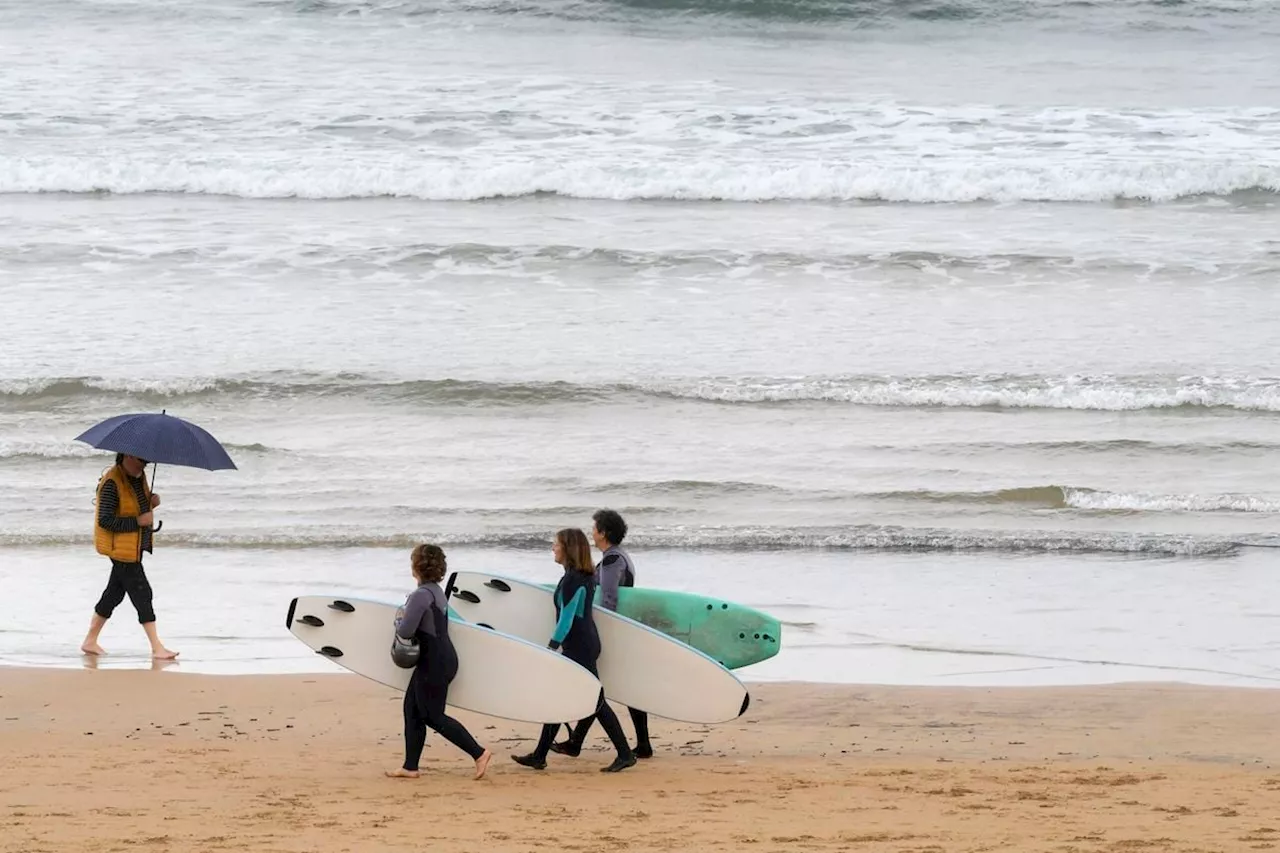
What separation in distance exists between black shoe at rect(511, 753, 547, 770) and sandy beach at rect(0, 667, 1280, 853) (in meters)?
0.10

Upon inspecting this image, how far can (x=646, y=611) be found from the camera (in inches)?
328

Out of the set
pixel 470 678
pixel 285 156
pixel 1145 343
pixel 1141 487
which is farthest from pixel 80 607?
pixel 285 156

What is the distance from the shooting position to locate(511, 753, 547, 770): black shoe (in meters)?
7.34

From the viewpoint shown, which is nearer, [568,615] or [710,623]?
[568,615]

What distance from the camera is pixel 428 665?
6.98 metres

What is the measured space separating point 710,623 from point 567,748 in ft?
3.97

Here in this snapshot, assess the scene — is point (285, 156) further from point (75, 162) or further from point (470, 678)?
point (470, 678)

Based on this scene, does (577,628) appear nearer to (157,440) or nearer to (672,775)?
(672,775)

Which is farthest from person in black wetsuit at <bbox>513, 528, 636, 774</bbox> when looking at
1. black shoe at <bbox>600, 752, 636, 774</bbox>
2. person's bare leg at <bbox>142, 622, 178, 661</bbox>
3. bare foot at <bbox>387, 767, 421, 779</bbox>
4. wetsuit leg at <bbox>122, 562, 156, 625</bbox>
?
wetsuit leg at <bbox>122, 562, 156, 625</bbox>

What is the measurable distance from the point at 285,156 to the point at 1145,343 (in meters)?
14.0

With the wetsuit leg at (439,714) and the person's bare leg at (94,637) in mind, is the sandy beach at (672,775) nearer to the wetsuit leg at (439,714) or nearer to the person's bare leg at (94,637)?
the wetsuit leg at (439,714)

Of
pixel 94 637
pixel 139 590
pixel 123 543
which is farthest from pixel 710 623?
pixel 94 637

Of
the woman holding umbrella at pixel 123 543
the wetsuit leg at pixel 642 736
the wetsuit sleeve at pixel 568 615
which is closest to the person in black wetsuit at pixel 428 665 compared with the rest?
the wetsuit sleeve at pixel 568 615

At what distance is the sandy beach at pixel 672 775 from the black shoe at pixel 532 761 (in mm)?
99
